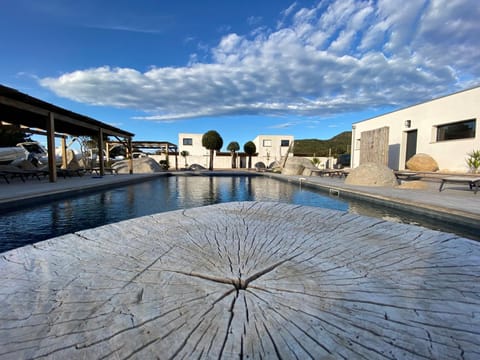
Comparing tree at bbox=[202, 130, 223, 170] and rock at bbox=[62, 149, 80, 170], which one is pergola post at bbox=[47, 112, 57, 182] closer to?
rock at bbox=[62, 149, 80, 170]

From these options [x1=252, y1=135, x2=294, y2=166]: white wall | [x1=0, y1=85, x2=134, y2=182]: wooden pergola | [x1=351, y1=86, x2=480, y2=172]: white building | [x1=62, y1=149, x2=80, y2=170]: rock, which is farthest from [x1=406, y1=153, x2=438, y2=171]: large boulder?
[x1=252, y1=135, x2=294, y2=166]: white wall

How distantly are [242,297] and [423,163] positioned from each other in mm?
12013

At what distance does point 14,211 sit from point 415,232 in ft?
20.3

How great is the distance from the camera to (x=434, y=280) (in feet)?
3.19

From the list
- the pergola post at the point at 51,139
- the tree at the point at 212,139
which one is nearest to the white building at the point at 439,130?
the tree at the point at 212,139

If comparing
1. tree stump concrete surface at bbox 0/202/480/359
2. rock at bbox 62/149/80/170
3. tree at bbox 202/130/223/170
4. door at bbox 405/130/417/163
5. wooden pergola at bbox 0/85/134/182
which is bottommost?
tree stump concrete surface at bbox 0/202/480/359

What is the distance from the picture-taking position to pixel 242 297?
85 centimetres

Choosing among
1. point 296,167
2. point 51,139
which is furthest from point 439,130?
point 51,139

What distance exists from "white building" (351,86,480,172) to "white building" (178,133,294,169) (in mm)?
14987

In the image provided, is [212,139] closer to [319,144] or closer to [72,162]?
[72,162]

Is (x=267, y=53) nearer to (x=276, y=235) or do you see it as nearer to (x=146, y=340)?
(x=276, y=235)

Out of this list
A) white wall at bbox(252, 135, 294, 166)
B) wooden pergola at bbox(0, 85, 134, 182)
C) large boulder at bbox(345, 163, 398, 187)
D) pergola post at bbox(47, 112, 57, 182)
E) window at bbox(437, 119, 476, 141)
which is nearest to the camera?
wooden pergola at bbox(0, 85, 134, 182)

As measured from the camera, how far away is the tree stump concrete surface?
63 cm

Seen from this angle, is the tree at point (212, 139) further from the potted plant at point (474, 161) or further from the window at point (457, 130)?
the potted plant at point (474, 161)
